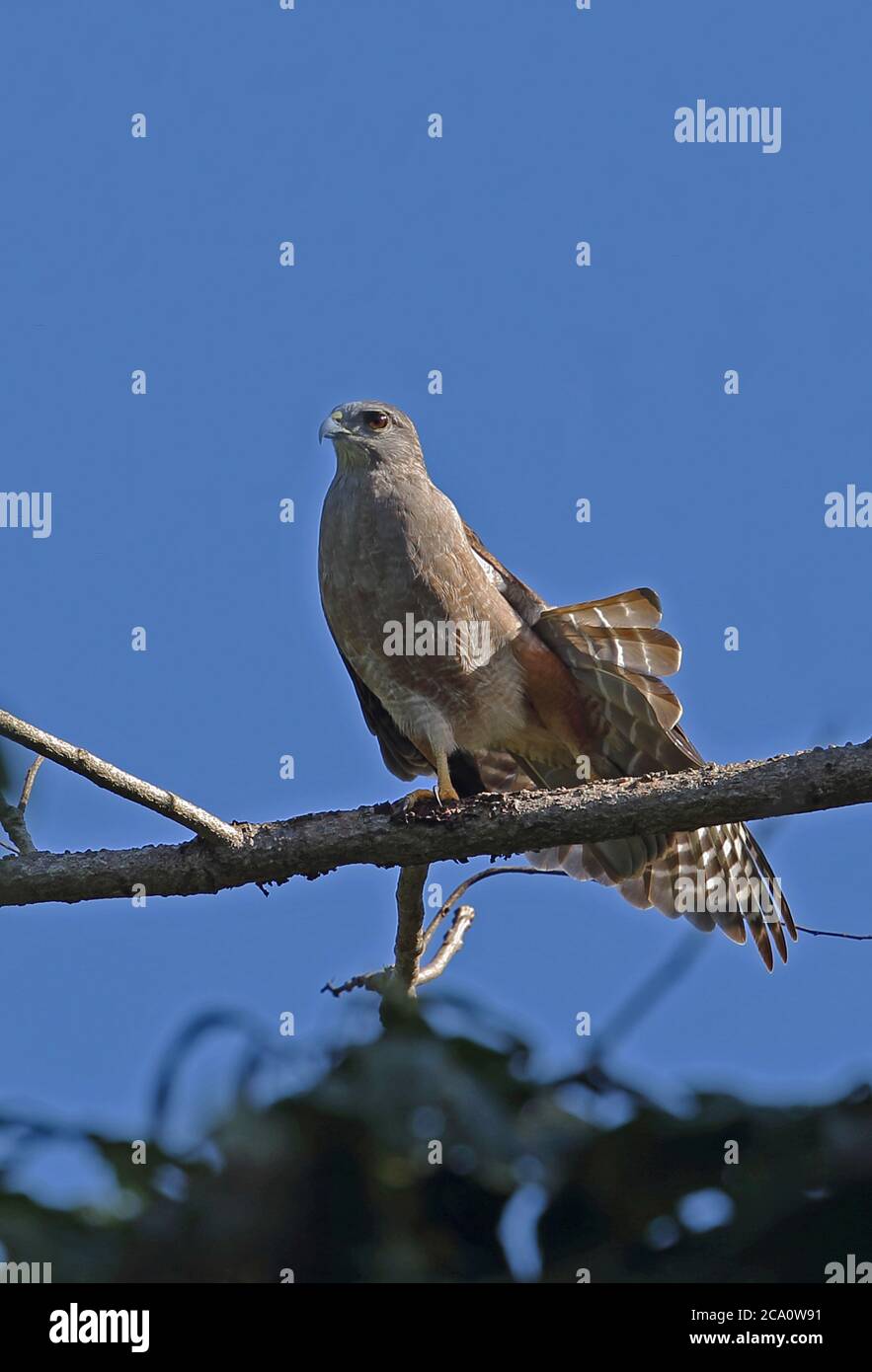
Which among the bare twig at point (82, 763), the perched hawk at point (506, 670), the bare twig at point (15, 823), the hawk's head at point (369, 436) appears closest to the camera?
the bare twig at point (82, 763)

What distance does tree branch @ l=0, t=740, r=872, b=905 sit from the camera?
5.06 meters

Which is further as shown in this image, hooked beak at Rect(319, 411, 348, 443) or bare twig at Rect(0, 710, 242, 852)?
hooked beak at Rect(319, 411, 348, 443)

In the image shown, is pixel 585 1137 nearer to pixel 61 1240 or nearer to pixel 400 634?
pixel 61 1240

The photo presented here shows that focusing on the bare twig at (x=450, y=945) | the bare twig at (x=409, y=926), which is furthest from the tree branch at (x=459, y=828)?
the bare twig at (x=450, y=945)

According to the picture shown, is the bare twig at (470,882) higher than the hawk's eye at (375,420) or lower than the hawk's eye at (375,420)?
lower

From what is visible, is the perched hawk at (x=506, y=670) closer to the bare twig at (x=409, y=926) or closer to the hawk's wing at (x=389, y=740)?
the hawk's wing at (x=389, y=740)

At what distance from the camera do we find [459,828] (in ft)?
17.6

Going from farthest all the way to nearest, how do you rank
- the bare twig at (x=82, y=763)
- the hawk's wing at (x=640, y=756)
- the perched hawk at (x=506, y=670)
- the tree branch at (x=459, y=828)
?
the perched hawk at (x=506, y=670)
the hawk's wing at (x=640, y=756)
the tree branch at (x=459, y=828)
the bare twig at (x=82, y=763)

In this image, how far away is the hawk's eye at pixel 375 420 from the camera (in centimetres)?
741

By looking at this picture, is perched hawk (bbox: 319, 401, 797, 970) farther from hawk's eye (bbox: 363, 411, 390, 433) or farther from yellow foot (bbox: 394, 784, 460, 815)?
yellow foot (bbox: 394, 784, 460, 815)

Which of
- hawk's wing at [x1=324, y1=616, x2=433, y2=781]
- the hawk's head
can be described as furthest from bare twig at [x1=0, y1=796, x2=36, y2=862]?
the hawk's head

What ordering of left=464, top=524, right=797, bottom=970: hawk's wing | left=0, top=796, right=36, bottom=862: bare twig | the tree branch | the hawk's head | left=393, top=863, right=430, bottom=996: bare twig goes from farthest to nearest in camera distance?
the hawk's head
left=464, top=524, right=797, bottom=970: hawk's wing
left=393, top=863, right=430, bottom=996: bare twig
left=0, top=796, right=36, bottom=862: bare twig
the tree branch
